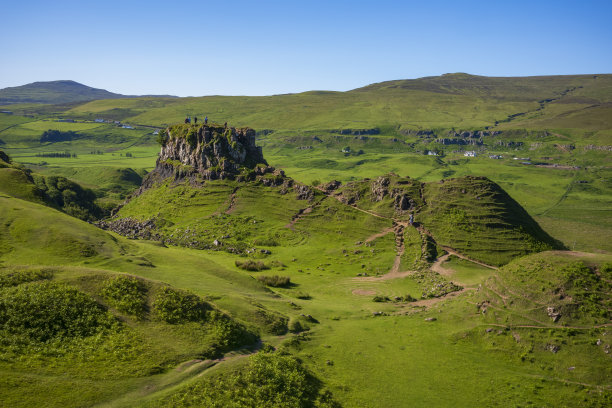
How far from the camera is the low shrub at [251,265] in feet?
290

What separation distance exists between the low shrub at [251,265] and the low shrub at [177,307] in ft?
135

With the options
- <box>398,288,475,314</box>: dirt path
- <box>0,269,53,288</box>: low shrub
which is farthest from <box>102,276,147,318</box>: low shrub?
<box>398,288,475,314</box>: dirt path

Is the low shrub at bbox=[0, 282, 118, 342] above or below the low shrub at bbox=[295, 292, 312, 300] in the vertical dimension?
above

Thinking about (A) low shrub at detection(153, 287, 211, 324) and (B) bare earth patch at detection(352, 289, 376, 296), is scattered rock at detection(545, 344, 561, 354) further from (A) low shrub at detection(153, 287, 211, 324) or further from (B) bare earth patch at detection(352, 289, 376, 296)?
(A) low shrub at detection(153, 287, 211, 324)

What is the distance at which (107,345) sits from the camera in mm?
37562

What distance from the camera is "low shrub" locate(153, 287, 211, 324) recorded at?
43.8 metres

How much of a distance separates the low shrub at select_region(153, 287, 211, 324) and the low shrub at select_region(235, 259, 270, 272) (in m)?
41.2

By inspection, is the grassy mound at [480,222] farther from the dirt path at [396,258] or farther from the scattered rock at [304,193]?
the scattered rock at [304,193]

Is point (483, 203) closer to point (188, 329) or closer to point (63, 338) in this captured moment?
point (188, 329)

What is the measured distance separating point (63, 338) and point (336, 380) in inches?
1108

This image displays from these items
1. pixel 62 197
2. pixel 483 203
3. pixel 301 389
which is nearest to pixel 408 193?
pixel 483 203

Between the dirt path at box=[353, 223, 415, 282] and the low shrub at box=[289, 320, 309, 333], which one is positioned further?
the dirt path at box=[353, 223, 415, 282]

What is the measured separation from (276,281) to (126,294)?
37.7 meters

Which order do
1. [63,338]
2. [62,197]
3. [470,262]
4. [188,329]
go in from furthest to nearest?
[62,197] < [470,262] < [188,329] < [63,338]
